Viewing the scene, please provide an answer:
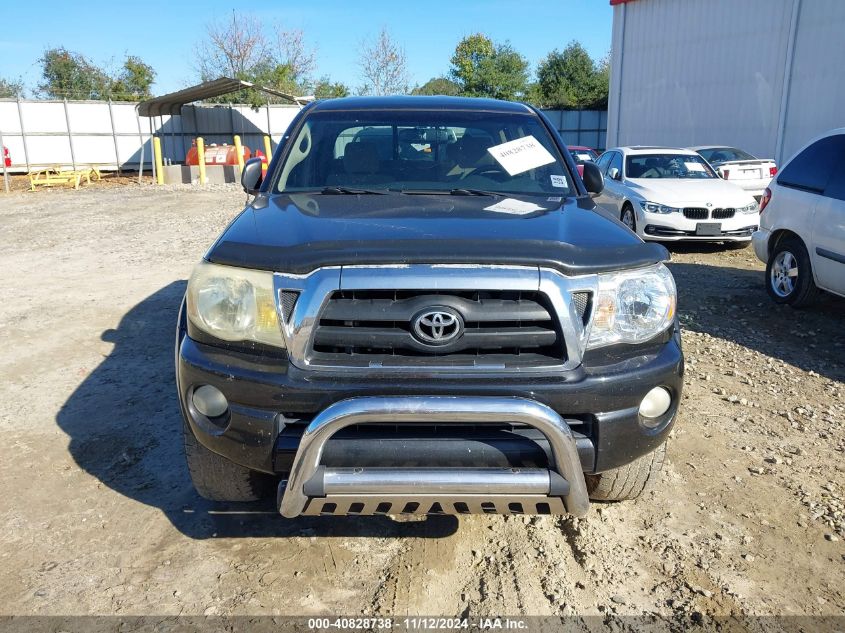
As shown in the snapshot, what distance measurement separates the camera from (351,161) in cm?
358

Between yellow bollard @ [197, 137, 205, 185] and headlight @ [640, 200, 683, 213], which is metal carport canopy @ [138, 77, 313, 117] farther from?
headlight @ [640, 200, 683, 213]

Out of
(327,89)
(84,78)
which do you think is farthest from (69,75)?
(327,89)

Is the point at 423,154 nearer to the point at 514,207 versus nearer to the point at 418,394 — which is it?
the point at 514,207

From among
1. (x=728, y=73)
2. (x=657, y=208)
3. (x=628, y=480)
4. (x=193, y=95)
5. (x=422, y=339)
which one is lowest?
(x=628, y=480)

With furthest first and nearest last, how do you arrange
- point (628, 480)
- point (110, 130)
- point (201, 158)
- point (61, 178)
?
point (110, 130)
point (201, 158)
point (61, 178)
point (628, 480)

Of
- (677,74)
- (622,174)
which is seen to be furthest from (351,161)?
(677,74)

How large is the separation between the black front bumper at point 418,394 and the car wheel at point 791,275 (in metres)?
4.58

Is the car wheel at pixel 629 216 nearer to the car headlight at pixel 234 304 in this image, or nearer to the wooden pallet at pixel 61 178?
the car headlight at pixel 234 304

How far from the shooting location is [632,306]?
2.42m

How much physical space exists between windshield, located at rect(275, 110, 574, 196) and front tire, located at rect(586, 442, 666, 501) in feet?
4.43

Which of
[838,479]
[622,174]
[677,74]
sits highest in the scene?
[677,74]

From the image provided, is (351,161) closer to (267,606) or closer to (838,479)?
(267,606)

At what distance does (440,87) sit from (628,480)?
46.2 meters

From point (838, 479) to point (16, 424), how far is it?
4478 millimetres
